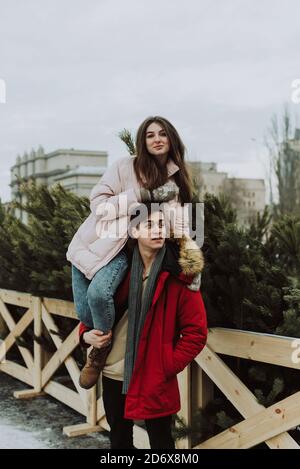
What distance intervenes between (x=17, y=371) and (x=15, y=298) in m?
0.77

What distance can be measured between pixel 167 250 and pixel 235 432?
1.18 meters

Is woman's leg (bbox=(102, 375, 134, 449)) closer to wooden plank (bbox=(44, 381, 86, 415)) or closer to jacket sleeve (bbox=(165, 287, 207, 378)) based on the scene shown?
jacket sleeve (bbox=(165, 287, 207, 378))

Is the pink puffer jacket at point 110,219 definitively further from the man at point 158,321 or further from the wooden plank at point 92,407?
the wooden plank at point 92,407

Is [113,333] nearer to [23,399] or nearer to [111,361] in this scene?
[111,361]

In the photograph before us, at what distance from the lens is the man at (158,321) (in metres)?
2.65

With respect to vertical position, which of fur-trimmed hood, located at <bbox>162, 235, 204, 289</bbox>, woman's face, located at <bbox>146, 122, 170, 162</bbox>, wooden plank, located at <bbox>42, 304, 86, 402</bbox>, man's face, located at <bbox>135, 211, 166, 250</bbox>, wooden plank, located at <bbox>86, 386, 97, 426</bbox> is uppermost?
woman's face, located at <bbox>146, 122, 170, 162</bbox>

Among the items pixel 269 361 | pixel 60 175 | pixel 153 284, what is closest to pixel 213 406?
pixel 269 361

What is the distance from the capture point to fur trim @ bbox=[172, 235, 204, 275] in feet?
8.69

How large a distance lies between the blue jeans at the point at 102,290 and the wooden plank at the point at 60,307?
2.02 meters

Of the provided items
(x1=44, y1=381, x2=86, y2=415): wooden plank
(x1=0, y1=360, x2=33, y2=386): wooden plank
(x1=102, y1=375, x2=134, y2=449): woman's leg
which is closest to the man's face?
(x1=102, y1=375, x2=134, y2=449): woman's leg

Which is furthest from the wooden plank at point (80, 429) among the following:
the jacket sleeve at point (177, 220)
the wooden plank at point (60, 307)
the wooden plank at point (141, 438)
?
the jacket sleeve at point (177, 220)

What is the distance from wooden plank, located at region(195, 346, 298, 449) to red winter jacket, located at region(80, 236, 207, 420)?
62 cm

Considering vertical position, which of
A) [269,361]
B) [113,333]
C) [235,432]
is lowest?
[235,432]

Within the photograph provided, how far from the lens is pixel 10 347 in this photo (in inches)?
261
